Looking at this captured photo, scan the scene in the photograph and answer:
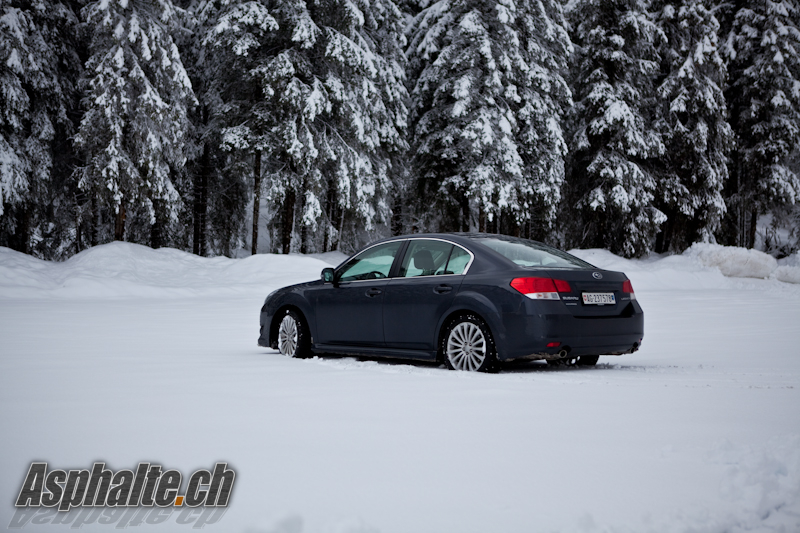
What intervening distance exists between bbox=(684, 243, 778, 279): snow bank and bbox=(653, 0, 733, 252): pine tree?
6.41 metres

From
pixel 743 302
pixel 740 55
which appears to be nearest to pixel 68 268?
pixel 743 302

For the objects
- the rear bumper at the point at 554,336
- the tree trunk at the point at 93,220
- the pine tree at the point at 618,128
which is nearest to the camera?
the rear bumper at the point at 554,336

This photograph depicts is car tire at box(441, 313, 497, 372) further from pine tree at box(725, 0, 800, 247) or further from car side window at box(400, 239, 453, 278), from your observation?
pine tree at box(725, 0, 800, 247)

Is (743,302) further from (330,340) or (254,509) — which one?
(254,509)

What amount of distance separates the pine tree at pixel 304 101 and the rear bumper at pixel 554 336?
71.4ft

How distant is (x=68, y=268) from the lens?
2331 centimetres

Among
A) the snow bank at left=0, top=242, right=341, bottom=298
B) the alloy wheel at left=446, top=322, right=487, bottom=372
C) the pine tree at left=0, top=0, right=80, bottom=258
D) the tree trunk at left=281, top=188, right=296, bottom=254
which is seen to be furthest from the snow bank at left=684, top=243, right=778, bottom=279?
the alloy wheel at left=446, top=322, right=487, bottom=372

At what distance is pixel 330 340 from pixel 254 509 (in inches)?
216

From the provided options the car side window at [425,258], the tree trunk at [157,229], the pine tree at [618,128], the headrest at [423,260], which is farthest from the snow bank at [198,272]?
the headrest at [423,260]

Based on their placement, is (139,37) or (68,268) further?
(139,37)

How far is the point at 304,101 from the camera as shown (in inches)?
1109

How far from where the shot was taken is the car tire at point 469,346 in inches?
283

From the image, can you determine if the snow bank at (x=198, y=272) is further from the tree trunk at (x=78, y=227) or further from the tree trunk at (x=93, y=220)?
the tree trunk at (x=78, y=227)

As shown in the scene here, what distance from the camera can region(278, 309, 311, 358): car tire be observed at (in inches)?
357
